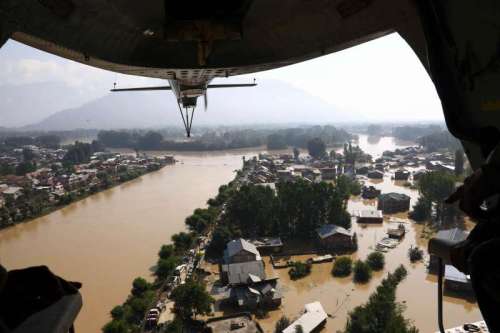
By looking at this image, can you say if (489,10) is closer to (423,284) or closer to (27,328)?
(27,328)

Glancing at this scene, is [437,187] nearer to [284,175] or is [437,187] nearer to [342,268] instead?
[342,268]

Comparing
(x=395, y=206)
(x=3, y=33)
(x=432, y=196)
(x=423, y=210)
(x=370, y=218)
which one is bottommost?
(x=370, y=218)

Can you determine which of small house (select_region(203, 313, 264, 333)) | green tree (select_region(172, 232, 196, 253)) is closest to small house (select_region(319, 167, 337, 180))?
green tree (select_region(172, 232, 196, 253))

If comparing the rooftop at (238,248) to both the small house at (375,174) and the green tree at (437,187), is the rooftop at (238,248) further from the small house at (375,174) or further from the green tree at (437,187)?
the small house at (375,174)

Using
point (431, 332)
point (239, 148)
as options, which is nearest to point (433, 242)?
point (431, 332)

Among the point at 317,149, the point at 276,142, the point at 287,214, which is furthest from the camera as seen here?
the point at 276,142

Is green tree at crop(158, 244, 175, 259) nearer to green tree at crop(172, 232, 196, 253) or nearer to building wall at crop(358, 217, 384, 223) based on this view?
green tree at crop(172, 232, 196, 253)

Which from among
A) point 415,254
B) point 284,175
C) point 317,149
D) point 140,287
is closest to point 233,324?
point 140,287
